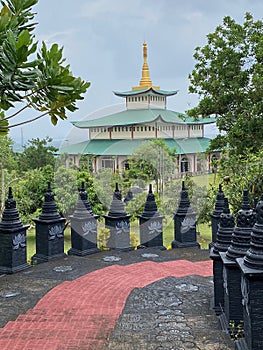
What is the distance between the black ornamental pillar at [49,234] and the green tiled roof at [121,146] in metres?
14.1

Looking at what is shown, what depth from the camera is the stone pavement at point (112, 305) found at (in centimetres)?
467

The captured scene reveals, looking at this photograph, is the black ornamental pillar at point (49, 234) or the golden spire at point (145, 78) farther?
the golden spire at point (145, 78)

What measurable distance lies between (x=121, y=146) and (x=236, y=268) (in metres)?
20.4

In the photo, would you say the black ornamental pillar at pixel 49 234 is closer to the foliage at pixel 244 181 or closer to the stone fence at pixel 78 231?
the stone fence at pixel 78 231

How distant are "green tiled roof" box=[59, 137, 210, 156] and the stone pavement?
603 inches

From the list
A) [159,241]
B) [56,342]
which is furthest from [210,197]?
[56,342]

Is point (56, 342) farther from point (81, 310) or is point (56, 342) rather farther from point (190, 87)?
point (190, 87)

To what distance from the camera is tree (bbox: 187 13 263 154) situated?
43.1 ft

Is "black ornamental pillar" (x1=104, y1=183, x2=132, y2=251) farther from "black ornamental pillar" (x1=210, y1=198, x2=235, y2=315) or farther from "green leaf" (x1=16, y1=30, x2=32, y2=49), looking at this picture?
"green leaf" (x1=16, y1=30, x2=32, y2=49)

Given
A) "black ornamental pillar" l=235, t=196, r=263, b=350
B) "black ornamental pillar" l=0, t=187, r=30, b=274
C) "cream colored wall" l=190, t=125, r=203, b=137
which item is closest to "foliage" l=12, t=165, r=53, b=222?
"black ornamental pillar" l=0, t=187, r=30, b=274

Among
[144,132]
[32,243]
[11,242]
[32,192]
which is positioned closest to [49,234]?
[11,242]

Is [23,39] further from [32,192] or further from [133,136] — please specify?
[133,136]

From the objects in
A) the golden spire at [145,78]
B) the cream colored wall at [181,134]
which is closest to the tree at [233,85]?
the cream colored wall at [181,134]

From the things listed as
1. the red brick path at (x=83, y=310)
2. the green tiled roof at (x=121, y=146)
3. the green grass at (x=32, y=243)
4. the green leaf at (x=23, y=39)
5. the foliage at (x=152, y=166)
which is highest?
the green tiled roof at (x=121, y=146)
